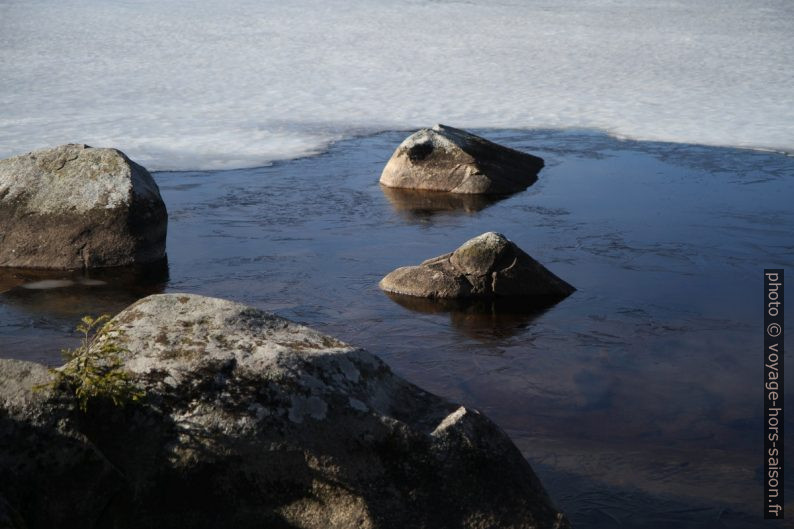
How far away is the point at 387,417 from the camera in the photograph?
169 inches

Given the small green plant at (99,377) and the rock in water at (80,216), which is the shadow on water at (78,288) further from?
the small green plant at (99,377)

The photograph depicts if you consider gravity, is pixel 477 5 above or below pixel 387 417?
above

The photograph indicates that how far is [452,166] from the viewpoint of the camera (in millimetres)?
13227

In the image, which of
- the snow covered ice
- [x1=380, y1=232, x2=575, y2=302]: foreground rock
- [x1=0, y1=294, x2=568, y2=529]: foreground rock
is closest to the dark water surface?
[x1=380, y1=232, x2=575, y2=302]: foreground rock

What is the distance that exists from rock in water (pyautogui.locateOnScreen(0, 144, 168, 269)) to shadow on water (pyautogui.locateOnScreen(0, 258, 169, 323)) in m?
0.14

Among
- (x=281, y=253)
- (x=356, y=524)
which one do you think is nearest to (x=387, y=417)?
(x=356, y=524)

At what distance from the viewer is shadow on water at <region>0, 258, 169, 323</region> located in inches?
329

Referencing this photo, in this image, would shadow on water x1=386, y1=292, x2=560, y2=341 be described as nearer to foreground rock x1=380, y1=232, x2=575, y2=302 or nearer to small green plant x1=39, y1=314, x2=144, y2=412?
foreground rock x1=380, y1=232, x2=575, y2=302

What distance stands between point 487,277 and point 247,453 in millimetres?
4636

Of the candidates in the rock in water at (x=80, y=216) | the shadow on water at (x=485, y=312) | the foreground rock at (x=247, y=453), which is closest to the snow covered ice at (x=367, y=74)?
the rock in water at (x=80, y=216)

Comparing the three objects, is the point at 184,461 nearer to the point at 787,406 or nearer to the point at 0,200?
the point at 787,406

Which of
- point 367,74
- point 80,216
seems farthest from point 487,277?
point 367,74

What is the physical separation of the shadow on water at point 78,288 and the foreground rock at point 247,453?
414cm

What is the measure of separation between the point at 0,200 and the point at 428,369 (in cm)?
501
